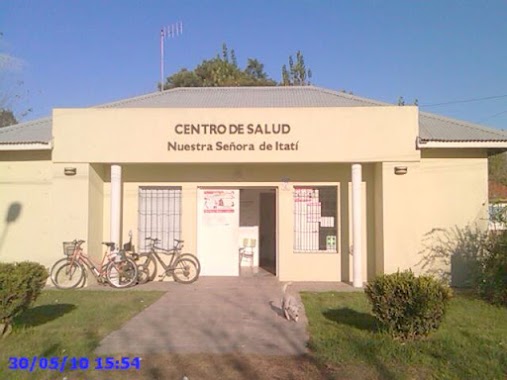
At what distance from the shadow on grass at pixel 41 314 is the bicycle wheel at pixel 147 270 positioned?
2.85m

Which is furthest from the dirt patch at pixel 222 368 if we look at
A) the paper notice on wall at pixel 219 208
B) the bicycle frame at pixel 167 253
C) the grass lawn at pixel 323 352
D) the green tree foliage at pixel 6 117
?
the green tree foliage at pixel 6 117

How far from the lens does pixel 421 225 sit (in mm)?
11172

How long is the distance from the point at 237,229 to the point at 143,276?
257 cm

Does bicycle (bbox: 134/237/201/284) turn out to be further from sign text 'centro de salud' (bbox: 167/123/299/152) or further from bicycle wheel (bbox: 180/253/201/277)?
sign text 'centro de salud' (bbox: 167/123/299/152)

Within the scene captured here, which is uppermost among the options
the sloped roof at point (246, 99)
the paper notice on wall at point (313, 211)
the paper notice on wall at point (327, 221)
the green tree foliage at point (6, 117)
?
the green tree foliage at point (6, 117)

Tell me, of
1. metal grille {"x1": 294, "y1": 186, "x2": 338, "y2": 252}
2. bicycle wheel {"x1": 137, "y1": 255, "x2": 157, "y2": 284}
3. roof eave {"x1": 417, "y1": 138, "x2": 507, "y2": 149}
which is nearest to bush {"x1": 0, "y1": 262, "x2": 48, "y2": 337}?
bicycle wheel {"x1": 137, "y1": 255, "x2": 157, "y2": 284}

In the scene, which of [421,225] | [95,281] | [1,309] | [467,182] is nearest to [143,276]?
[95,281]

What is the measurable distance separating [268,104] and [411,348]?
29.9ft

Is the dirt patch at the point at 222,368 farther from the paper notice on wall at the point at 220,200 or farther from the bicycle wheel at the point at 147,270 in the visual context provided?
the paper notice on wall at the point at 220,200

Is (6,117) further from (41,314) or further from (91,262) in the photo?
(41,314)

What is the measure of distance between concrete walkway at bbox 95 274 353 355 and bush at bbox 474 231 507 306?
104 inches

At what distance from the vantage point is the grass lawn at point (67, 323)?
5.81 meters

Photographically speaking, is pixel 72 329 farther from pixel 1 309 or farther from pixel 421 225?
pixel 421 225

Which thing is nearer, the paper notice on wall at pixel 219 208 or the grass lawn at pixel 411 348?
the grass lawn at pixel 411 348
